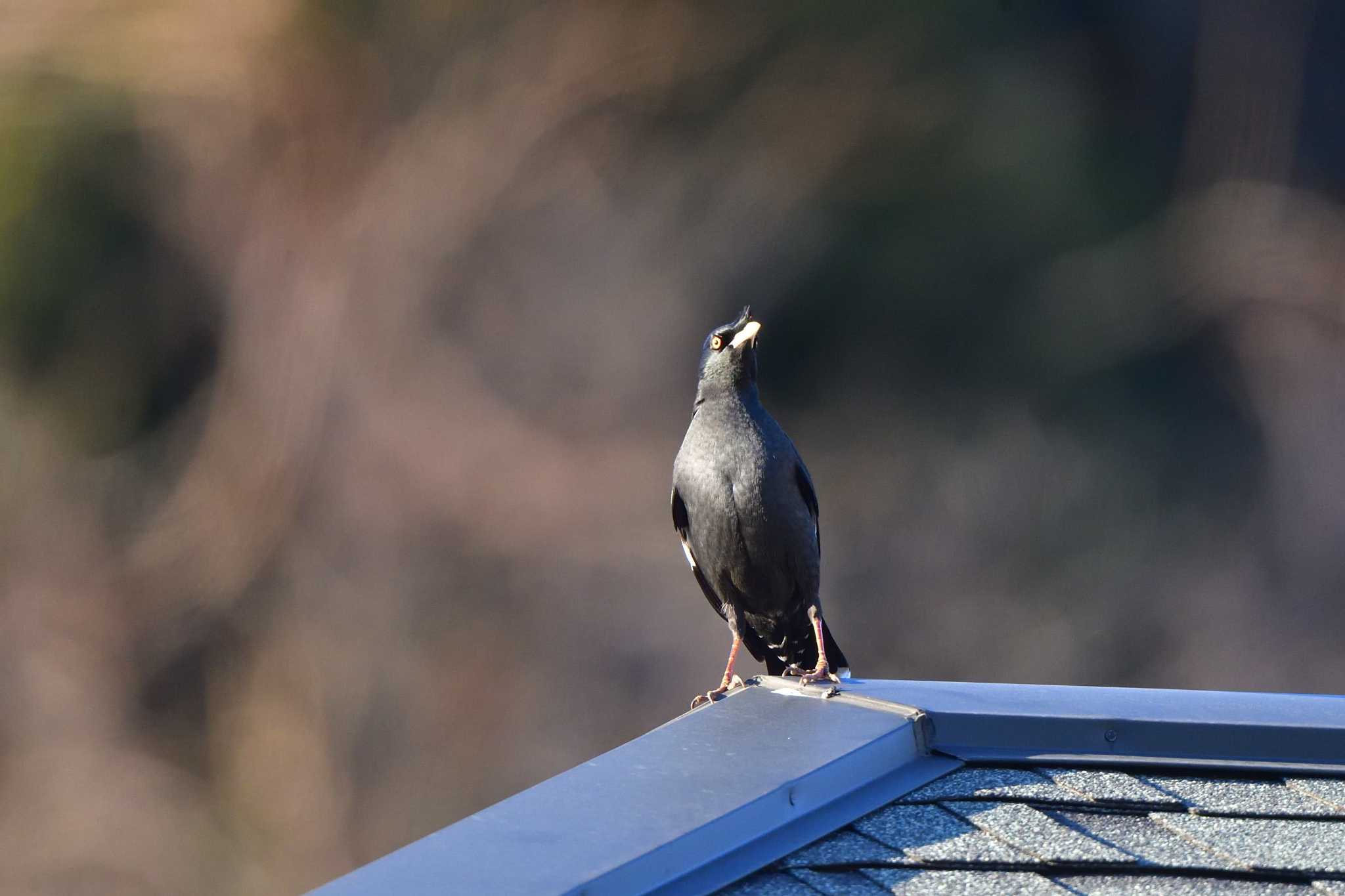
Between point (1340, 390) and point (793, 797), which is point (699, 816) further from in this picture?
point (1340, 390)

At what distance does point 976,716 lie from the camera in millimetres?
2242

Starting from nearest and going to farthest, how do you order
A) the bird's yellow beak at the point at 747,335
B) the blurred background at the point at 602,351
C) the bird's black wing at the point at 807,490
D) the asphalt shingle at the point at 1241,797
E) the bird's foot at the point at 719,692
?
the asphalt shingle at the point at 1241,797 < the bird's foot at the point at 719,692 < the bird's black wing at the point at 807,490 < the bird's yellow beak at the point at 747,335 < the blurred background at the point at 602,351

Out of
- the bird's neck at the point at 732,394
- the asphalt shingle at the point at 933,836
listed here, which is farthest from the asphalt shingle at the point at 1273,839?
the bird's neck at the point at 732,394

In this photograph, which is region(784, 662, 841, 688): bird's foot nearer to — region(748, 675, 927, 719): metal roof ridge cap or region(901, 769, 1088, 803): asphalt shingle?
region(748, 675, 927, 719): metal roof ridge cap

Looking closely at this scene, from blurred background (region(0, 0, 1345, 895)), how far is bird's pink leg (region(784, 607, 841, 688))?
789 cm

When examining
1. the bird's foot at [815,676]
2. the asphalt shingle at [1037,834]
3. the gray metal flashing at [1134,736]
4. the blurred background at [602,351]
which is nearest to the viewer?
the asphalt shingle at [1037,834]

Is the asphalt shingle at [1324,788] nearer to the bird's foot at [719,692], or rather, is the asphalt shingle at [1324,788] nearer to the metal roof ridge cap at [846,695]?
the metal roof ridge cap at [846,695]

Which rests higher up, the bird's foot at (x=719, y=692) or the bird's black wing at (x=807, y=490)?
the bird's black wing at (x=807, y=490)

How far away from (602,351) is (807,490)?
26.5 feet

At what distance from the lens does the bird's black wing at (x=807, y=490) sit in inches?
146

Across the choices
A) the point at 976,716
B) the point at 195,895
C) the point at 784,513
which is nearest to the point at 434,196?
the point at 195,895

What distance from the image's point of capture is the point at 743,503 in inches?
142

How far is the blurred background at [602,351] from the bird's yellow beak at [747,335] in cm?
782

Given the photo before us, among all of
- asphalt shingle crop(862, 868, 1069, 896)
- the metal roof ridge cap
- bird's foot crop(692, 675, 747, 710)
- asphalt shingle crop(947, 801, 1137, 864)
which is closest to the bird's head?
bird's foot crop(692, 675, 747, 710)
